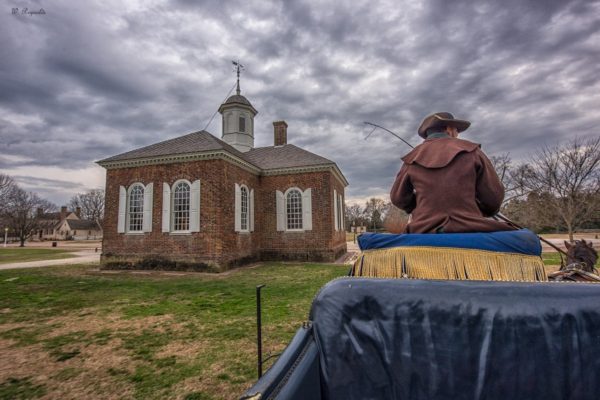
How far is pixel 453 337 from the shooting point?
151cm

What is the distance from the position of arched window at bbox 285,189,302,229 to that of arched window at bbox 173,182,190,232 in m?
5.00

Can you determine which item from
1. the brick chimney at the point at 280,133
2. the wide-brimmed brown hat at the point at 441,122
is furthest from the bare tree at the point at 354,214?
the wide-brimmed brown hat at the point at 441,122

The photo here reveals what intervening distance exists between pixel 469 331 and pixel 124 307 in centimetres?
725

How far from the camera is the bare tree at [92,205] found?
62625mm

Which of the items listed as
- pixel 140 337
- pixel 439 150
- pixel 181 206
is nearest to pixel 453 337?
pixel 439 150

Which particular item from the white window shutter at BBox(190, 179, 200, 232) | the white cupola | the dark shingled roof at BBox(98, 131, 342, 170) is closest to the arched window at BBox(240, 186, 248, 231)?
the dark shingled roof at BBox(98, 131, 342, 170)

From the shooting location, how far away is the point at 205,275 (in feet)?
36.5

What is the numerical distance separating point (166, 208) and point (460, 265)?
12.9 meters

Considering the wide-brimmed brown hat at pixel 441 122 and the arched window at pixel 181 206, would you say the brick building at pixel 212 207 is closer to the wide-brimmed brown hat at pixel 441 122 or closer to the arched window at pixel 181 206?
the arched window at pixel 181 206

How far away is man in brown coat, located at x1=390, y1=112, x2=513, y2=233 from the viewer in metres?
2.13

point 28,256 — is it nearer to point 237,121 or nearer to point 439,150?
point 237,121

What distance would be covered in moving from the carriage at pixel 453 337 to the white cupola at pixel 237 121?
1816cm

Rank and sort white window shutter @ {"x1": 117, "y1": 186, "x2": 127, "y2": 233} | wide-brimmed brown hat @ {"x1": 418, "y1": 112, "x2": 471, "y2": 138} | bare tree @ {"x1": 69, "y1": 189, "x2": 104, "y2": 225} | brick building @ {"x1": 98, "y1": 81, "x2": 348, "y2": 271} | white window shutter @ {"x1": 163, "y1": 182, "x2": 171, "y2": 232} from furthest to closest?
bare tree @ {"x1": 69, "y1": 189, "x2": 104, "y2": 225} → white window shutter @ {"x1": 117, "y1": 186, "x2": 127, "y2": 233} → white window shutter @ {"x1": 163, "y1": 182, "x2": 171, "y2": 232} → brick building @ {"x1": 98, "y1": 81, "x2": 348, "y2": 271} → wide-brimmed brown hat @ {"x1": 418, "y1": 112, "x2": 471, "y2": 138}

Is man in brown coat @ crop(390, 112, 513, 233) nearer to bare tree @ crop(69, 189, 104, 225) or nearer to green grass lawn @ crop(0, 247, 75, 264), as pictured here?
green grass lawn @ crop(0, 247, 75, 264)
